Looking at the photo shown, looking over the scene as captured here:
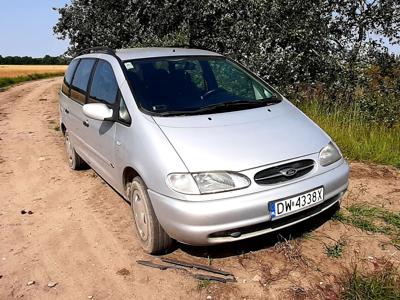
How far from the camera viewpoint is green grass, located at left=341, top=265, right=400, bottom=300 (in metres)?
2.65

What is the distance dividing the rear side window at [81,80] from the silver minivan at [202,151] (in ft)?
1.17

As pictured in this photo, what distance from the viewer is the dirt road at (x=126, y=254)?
294 centimetres

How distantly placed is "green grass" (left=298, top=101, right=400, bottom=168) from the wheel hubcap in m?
3.52

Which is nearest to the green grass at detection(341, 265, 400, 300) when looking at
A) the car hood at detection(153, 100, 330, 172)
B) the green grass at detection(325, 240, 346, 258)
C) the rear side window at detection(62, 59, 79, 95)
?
the green grass at detection(325, 240, 346, 258)

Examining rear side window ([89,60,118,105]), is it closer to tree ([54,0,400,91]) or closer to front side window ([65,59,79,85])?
front side window ([65,59,79,85])

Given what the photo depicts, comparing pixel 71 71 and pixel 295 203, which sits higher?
pixel 71 71

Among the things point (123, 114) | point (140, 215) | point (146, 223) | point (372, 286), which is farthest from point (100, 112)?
point (372, 286)

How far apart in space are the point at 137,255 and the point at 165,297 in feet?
2.18

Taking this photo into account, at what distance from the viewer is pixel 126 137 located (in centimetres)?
348

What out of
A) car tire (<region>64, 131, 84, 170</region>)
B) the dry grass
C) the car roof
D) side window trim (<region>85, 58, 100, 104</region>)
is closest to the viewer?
the car roof

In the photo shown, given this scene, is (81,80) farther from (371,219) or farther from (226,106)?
(371,219)

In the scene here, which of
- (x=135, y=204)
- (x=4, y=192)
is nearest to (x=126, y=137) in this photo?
(x=135, y=204)

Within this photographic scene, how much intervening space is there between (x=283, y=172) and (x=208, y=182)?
1.91ft

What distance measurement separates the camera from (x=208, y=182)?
2.86 meters
